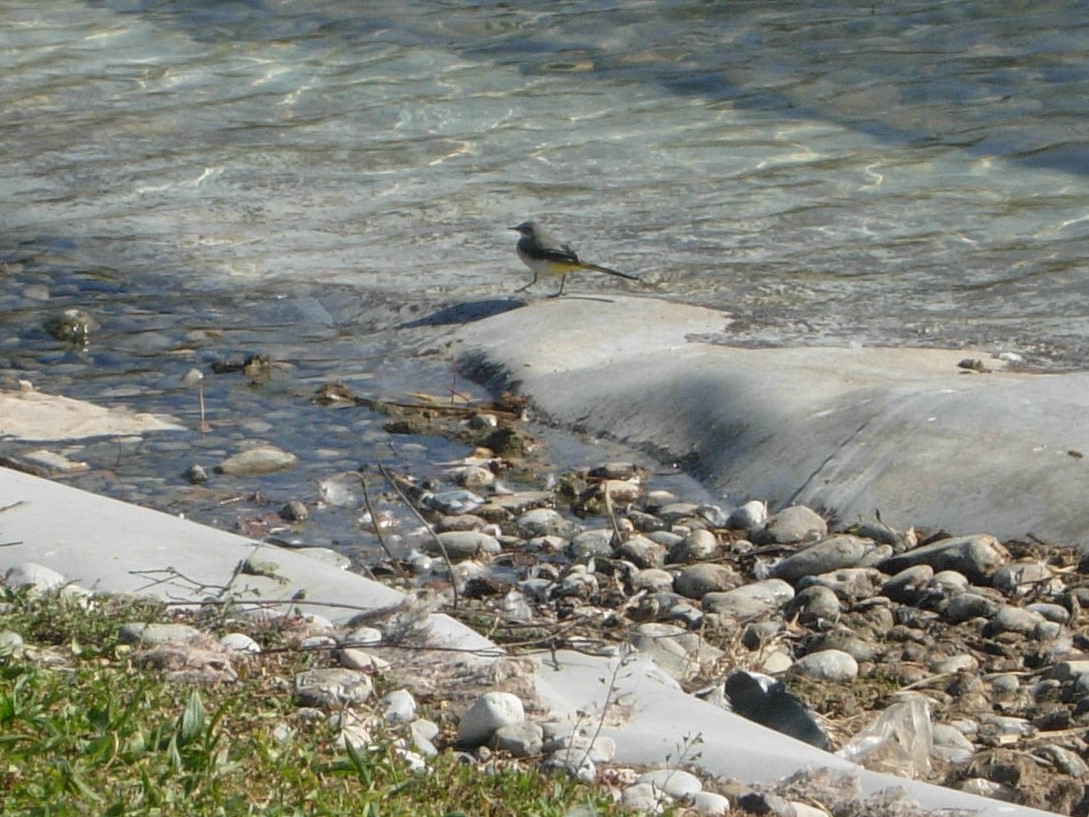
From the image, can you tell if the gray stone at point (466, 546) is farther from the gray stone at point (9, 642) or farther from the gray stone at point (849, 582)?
the gray stone at point (9, 642)

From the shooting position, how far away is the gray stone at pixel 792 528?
5953 millimetres

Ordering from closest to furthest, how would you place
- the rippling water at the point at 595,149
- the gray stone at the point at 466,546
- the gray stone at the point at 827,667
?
1. the gray stone at the point at 827,667
2. the gray stone at the point at 466,546
3. the rippling water at the point at 595,149

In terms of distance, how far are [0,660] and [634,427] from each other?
3.74 meters

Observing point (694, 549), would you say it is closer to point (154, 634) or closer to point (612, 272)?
point (154, 634)

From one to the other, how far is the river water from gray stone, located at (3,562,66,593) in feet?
6.71

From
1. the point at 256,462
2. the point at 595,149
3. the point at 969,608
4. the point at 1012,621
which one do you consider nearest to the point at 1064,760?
the point at 1012,621

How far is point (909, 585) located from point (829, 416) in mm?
1267

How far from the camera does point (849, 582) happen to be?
17.9ft

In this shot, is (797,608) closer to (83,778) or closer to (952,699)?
(952,699)

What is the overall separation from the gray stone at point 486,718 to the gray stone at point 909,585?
194 centimetres

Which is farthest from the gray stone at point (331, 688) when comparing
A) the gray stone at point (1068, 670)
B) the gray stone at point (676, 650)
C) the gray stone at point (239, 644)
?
the gray stone at point (1068, 670)

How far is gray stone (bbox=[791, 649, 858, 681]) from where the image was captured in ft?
15.8

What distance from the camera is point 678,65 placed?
47.9 ft

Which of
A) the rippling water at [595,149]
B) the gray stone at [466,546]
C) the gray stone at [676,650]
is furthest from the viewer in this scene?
the rippling water at [595,149]
